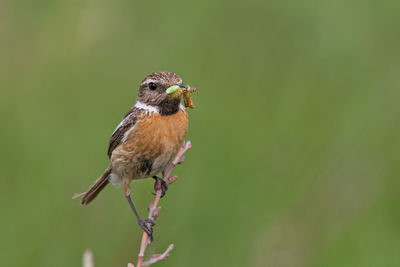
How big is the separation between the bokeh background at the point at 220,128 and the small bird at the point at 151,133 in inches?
22.7

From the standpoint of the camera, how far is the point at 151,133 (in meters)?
4.48

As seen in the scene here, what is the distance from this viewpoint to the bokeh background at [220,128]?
16.2 ft

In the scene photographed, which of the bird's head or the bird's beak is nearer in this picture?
the bird's beak

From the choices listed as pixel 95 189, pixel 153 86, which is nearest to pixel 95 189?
pixel 95 189

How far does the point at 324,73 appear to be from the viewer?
690cm

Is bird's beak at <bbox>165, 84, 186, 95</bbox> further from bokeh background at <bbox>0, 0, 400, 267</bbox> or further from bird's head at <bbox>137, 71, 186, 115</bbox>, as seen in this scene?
bokeh background at <bbox>0, 0, 400, 267</bbox>

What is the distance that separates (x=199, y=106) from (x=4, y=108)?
160cm

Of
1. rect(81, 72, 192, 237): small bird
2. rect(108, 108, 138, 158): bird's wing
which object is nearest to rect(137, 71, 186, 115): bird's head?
rect(81, 72, 192, 237): small bird

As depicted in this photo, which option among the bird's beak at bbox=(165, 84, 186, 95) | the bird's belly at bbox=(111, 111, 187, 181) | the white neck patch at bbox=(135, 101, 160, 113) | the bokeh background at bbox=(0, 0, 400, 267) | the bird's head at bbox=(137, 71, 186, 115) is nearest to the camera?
the bird's beak at bbox=(165, 84, 186, 95)

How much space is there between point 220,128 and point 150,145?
4.15 feet

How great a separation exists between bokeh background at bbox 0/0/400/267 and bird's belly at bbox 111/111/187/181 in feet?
1.89

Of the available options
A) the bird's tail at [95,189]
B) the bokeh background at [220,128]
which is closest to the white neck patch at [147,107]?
the bird's tail at [95,189]

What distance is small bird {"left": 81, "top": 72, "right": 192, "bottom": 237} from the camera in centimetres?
444

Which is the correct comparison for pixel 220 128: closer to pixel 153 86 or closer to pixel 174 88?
pixel 153 86
